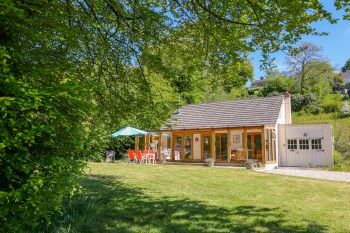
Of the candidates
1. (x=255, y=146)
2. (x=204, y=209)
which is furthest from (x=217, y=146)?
(x=204, y=209)

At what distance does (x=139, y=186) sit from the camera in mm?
12781

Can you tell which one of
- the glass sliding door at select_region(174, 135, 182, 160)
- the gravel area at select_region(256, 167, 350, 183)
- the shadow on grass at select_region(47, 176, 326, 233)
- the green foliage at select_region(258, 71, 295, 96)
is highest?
the green foliage at select_region(258, 71, 295, 96)

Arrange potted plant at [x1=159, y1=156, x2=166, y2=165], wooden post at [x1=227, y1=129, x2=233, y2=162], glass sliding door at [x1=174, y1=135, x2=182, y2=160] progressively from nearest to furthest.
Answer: wooden post at [x1=227, y1=129, x2=233, y2=162] → potted plant at [x1=159, y1=156, x2=166, y2=165] → glass sliding door at [x1=174, y1=135, x2=182, y2=160]

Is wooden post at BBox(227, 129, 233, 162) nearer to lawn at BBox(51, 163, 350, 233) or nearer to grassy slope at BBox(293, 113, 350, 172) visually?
grassy slope at BBox(293, 113, 350, 172)

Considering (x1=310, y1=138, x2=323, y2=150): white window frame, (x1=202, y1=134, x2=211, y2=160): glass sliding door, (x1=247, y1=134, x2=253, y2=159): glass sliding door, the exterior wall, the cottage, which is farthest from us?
(x1=202, y1=134, x2=211, y2=160): glass sliding door

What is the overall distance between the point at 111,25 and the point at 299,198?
24.2ft

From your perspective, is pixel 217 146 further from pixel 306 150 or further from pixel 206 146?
pixel 306 150

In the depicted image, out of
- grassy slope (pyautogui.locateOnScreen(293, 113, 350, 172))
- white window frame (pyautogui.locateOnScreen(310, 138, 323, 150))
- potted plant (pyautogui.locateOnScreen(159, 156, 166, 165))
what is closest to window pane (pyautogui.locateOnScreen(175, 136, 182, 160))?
potted plant (pyautogui.locateOnScreen(159, 156, 166, 165))

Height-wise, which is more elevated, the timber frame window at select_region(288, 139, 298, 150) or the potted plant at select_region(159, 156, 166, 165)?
the timber frame window at select_region(288, 139, 298, 150)

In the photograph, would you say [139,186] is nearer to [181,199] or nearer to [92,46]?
[181,199]

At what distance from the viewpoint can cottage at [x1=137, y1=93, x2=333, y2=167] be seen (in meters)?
26.2

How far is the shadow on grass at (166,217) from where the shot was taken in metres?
6.80

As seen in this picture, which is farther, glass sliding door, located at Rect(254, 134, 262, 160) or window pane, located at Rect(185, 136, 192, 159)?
window pane, located at Rect(185, 136, 192, 159)

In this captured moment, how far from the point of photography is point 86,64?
27.9ft
